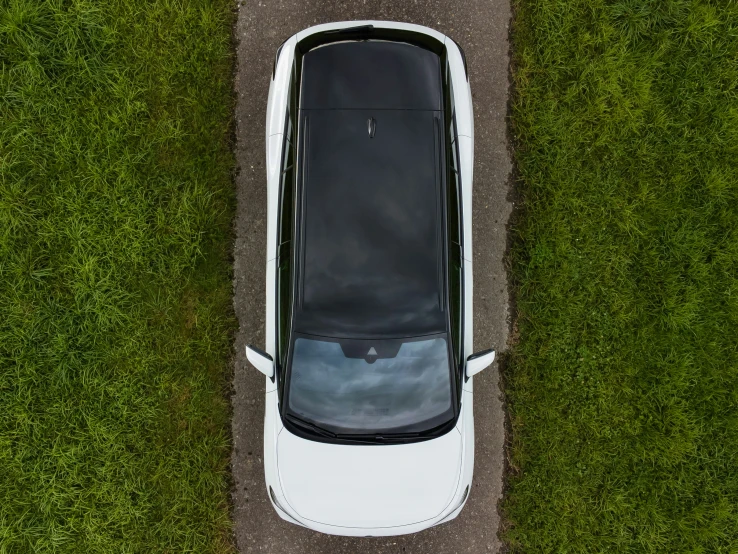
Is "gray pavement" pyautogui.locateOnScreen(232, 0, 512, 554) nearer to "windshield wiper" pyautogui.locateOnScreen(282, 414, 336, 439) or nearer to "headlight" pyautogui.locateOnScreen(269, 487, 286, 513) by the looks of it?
"headlight" pyautogui.locateOnScreen(269, 487, 286, 513)

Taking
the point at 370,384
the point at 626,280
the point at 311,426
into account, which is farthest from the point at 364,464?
the point at 626,280

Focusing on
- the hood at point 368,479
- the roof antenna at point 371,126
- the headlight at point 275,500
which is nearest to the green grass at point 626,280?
the hood at point 368,479

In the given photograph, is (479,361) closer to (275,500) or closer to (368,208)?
(368,208)

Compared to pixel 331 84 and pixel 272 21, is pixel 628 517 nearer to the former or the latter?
pixel 331 84

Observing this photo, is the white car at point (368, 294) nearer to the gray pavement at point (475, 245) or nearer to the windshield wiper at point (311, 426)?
the windshield wiper at point (311, 426)

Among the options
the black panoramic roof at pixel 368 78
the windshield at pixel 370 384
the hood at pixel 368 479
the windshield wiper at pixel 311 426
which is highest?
the black panoramic roof at pixel 368 78

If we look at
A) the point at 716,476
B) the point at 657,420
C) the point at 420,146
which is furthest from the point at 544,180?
the point at 716,476
